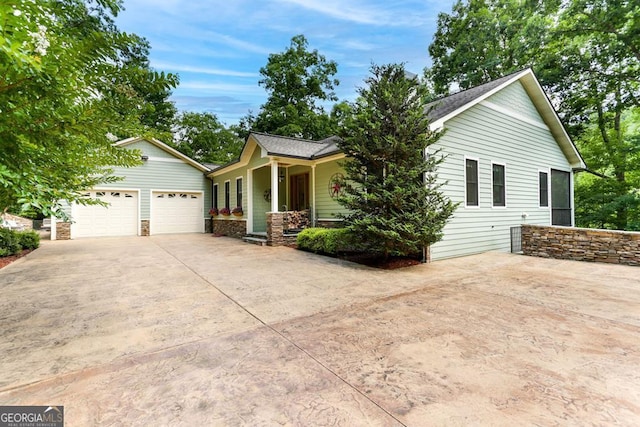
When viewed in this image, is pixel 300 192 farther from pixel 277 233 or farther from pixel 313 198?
pixel 277 233

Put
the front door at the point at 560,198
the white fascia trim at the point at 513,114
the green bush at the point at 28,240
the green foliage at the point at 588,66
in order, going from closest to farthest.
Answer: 1. the white fascia trim at the point at 513,114
2. the green bush at the point at 28,240
3. the front door at the point at 560,198
4. the green foliage at the point at 588,66

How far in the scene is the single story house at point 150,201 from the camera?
12.9 m

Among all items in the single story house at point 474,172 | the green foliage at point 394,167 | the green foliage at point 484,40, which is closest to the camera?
the green foliage at point 394,167

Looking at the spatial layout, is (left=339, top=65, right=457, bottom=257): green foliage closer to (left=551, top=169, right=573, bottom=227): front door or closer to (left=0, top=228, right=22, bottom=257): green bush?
(left=551, top=169, right=573, bottom=227): front door

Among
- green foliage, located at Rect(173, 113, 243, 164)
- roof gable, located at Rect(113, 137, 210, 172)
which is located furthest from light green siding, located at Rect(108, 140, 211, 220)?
green foliage, located at Rect(173, 113, 243, 164)

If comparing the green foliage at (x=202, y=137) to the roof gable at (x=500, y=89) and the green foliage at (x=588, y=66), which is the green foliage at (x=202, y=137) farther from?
the roof gable at (x=500, y=89)

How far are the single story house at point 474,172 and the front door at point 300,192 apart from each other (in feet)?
0.14

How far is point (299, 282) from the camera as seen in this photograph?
5.12m

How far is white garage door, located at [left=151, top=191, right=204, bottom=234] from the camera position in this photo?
1427 cm

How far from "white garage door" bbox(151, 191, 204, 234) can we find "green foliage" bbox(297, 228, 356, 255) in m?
9.00

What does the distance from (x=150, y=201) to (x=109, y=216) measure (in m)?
1.77

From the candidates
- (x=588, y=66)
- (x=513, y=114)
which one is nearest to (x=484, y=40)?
(x=588, y=66)

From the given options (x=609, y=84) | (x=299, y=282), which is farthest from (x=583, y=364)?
(x=609, y=84)

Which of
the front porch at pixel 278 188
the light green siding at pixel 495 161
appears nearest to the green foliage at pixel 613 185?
the light green siding at pixel 495 161
